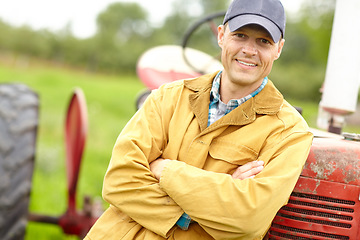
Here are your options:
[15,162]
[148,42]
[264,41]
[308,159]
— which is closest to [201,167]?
[308,159]

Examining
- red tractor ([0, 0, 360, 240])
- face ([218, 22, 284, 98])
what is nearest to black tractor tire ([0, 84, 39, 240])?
red tractor ([0, 0, 360, 240])

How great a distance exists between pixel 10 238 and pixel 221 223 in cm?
155

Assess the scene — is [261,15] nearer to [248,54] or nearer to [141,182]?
[248,54]

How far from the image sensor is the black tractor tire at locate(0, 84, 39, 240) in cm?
268

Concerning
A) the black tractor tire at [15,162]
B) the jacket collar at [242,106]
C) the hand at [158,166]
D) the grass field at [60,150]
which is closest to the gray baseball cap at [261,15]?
the jacket collar at [242,106]

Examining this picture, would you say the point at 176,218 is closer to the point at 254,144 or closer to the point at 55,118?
the point at 254,144

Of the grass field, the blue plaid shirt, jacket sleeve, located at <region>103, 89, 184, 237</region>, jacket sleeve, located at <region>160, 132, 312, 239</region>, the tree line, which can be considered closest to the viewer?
jacket sleeve, located at <region>160, 132, 312, 239</region>

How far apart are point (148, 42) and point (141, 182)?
30.2 meters

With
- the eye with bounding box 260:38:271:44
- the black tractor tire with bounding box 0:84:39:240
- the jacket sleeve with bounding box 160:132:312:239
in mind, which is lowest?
the black tractor tire with bounding box 0:84:39:240

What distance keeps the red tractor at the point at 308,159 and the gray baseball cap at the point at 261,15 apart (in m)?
0.48

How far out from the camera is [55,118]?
298 inches

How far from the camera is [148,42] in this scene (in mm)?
31531

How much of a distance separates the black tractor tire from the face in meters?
1.43

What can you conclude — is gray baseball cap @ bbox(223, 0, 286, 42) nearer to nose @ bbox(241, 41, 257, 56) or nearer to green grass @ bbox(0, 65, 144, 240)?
nose @ bbox(241, 41, 257, 56)
